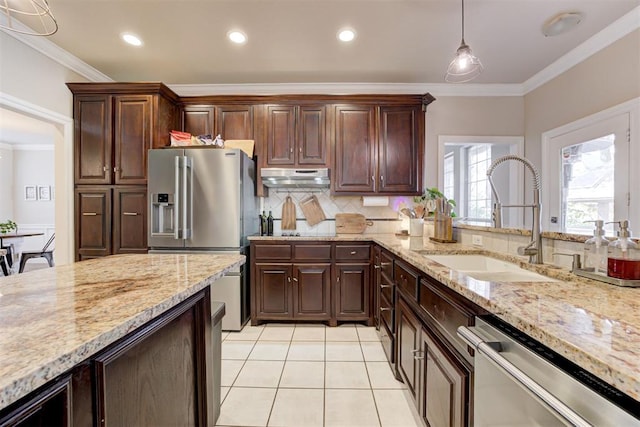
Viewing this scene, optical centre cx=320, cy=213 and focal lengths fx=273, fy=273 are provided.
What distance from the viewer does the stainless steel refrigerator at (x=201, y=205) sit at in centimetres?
257

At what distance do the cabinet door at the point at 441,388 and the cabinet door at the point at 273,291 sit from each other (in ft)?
5.36

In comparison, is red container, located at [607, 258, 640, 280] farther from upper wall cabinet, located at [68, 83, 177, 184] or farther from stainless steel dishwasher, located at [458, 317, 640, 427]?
upper wall cabinet, located at [68, 83, 177, 184]

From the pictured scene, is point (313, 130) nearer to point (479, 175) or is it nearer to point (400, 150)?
point (400, 150)

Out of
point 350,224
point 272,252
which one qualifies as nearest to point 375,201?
point 350,224

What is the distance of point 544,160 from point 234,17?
346 cm

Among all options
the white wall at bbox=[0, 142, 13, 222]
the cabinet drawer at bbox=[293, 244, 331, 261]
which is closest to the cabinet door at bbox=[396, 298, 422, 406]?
the cabinet drawer at bbox=[293, 244, 331, 261]

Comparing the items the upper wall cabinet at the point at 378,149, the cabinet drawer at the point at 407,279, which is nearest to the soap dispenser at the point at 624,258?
the cabinet drawer at the point at 407,279

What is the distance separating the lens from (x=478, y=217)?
165 inches

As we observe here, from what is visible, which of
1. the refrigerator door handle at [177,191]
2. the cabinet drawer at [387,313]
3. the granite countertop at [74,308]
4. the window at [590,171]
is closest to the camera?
the granite countertop at [74,308]

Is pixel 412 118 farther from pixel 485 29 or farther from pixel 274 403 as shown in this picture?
pixel 274 403

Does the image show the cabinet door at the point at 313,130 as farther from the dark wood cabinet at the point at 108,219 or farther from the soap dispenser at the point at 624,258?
the soap dispenser at the point at 624,258

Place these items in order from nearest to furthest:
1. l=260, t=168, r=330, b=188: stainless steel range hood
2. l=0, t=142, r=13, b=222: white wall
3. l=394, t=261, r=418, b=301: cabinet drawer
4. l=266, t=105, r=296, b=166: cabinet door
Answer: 1. l=394, t=261, r=418, b=301: cabinet drawer
2. l=260, t=168, r=330, b=188: stainless steel range hood
3. l=266, t=105, r=296, b=166: cabinet door
4. l=0, t=142, r=13, b=222: white wall

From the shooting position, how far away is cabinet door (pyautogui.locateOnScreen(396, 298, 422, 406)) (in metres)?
1.41

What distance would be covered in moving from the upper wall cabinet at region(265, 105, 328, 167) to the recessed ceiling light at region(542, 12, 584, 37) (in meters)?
2.03
